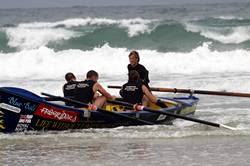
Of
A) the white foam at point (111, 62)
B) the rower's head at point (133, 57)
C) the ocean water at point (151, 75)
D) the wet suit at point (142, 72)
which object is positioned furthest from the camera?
the white foam at point (111, 62)

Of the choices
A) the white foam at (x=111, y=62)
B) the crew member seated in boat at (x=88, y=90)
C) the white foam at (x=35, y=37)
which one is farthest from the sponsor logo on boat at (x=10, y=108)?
the white foam at (x=35, y=37)

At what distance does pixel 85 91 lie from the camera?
1046cm

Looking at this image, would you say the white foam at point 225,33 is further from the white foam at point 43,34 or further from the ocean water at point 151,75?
the white foam at point 43,34

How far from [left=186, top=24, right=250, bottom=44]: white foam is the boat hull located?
53.1 ft

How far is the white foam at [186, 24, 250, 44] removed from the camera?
86.0 feet

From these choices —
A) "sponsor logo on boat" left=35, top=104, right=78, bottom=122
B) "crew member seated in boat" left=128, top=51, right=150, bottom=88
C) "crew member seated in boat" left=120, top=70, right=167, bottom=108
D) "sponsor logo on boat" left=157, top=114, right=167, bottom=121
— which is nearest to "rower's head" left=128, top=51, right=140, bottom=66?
"crew member seated in boat" left=128, top=51, right=150, bottom=88

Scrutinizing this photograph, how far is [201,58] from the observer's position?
71.8ft

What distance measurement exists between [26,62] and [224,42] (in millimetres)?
8369

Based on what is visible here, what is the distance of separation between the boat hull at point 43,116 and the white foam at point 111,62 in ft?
29.3

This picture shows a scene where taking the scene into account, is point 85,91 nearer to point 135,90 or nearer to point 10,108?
point 135,90

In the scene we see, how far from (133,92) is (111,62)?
10926mm

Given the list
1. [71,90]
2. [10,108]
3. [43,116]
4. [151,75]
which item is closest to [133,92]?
[71,90]

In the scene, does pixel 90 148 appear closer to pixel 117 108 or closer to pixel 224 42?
pixel 117 108

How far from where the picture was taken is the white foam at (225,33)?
26219 millimetres
